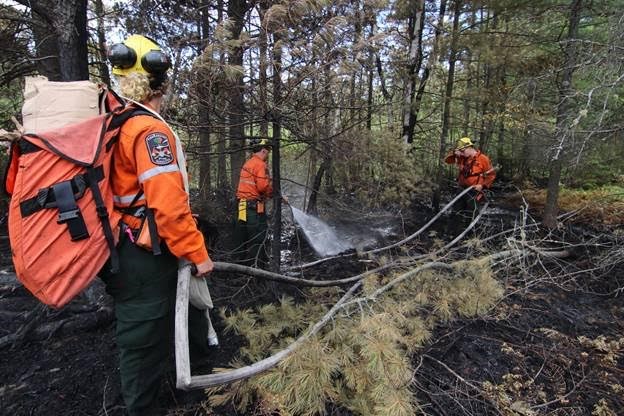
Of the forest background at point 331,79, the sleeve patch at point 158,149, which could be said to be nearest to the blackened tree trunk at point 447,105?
the forest background at point 331,79

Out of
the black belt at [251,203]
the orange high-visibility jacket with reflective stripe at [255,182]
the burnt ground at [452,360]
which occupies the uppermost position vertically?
the orange high-visibility jacket with reflective stripe at [255,182]

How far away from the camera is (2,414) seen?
259 cm

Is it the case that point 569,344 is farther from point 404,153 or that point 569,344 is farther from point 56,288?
point 404,153

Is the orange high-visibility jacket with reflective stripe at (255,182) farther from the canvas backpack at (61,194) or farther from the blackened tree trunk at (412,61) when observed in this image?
the blackened tree trunk at (412,61)

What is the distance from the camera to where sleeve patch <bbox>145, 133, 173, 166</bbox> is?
6.60 ft

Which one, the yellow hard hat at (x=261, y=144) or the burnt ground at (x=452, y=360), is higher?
the yellow hard hat at (x=261, y=144)

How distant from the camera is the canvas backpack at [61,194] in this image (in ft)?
5.96

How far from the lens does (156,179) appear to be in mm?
2000

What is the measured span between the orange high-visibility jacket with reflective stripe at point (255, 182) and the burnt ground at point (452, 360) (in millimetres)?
1610

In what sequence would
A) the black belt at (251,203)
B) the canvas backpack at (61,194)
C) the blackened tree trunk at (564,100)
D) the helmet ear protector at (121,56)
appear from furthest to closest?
the blackened tree trunk at (564,100), the black belt at (251,203), the helmet ear protector at (121,56), the canvas backpack at (61,194)

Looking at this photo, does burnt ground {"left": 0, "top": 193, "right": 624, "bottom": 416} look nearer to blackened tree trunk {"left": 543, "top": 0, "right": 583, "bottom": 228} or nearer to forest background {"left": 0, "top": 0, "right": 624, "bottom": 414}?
forest background {"left": 0, "top": 0, "right": 624, "bottom": 414}

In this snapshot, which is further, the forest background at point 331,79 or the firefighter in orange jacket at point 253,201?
the firefighter in orange jacket at point 253,201

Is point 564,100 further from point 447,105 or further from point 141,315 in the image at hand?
point 141,315

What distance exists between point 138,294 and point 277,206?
94.3 inches
